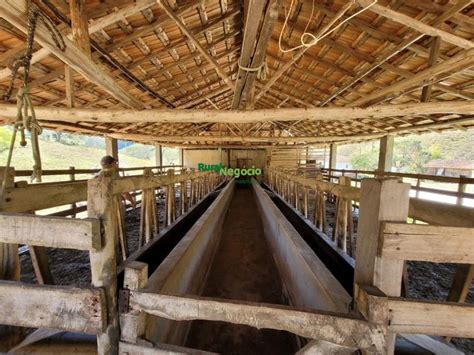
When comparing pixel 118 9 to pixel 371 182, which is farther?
pixel 118 9

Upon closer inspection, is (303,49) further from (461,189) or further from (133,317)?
(461,189)

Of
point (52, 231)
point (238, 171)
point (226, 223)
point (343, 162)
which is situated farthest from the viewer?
point (343, 162)

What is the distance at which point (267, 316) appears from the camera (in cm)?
104

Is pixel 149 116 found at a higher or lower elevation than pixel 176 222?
higher

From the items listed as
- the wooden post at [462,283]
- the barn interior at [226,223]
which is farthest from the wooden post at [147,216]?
the wooden post at [462,283]

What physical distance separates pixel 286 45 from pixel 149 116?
3304 millimetres

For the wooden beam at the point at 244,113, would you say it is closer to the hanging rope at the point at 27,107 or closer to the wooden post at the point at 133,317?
the hanging rope at the point at 27,107

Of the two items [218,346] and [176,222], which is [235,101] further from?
[218,346]

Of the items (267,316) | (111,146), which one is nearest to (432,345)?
(267,316)

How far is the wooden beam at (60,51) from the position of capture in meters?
1.38

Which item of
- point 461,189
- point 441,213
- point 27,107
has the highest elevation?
point 27,107

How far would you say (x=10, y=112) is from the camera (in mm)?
3559

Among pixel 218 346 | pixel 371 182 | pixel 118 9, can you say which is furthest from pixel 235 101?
pixel 218 346

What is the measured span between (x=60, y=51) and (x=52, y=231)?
183cm
